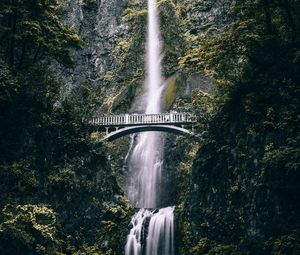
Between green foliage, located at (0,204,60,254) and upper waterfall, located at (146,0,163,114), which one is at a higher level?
upper waterfall, located at (146,0,163,114)

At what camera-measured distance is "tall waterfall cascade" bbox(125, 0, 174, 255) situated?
83.0 feet

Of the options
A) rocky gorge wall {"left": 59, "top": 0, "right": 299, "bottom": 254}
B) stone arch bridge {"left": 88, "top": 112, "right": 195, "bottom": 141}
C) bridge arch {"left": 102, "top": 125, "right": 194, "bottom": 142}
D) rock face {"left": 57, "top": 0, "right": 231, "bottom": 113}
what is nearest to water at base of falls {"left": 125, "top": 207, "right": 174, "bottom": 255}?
rocky gorge wall {"left": 59, "top": 0, "right": 299, "bottom": 254}

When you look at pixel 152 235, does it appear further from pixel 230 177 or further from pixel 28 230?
pixel 28 230

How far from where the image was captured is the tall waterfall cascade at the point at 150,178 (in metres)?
25.3

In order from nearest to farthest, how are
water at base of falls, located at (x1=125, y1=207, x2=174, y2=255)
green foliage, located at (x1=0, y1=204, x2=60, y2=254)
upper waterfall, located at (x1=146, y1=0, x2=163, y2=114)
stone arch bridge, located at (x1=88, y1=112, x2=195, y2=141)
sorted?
green foliage, located at (x1=0, y1=204, x2=60, y2=254) < water at base of falls, located at (x1=125, y1=207, x2=174, y2=255) < stone arch bridge, located at (x1=88, y1=112, x2=195, y2=141) < upper waterfall, located at (x1=146, y1=0, x2=163, y2=114)

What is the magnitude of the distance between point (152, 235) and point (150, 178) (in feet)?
36.6

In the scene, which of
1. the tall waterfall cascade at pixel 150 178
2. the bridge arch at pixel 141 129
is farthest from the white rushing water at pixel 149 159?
the bridge arch at pixel 141 129

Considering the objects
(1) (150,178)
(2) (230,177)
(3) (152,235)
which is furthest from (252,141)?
(1) (150,178)

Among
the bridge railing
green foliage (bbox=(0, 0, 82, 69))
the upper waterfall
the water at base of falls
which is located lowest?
the water at base of falls

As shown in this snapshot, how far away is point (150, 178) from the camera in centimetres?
3666

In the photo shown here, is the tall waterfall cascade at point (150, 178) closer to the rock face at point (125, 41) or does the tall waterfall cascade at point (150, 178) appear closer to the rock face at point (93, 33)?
the rock face at point (125, 41)

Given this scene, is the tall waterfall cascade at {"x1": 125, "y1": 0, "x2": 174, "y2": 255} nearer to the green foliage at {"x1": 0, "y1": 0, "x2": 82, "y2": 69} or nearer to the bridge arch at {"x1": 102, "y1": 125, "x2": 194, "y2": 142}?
→ the bridge arch at {"x1": 102, "y1": 125, "x2": 194, "y2": 142}

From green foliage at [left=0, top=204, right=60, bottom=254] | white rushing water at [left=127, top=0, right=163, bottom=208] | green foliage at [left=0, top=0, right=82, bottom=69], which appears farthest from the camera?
white rushing water at [left=127, top=0, right=163, bottom=208]

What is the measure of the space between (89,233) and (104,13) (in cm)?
3456
